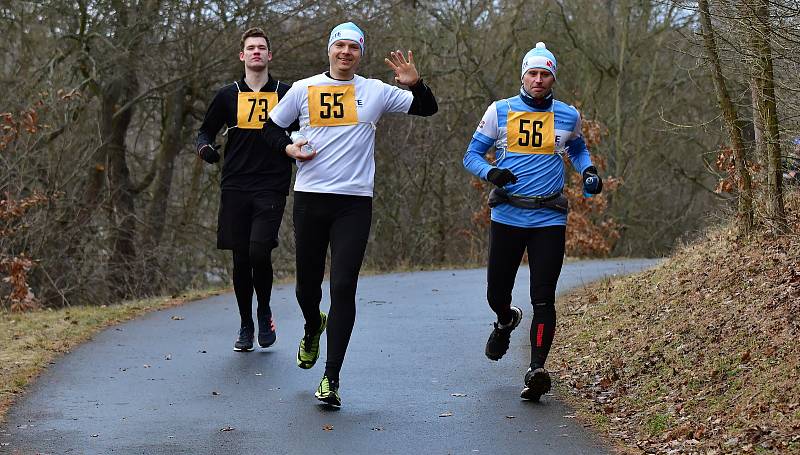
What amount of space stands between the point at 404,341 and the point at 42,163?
10.6 meters

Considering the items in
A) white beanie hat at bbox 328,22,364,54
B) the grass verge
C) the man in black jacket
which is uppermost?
white beanie hat at bbox 328,22,364,54

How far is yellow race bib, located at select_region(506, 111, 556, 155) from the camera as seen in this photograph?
7785 mm

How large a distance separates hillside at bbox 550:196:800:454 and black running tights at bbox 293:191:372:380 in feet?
4.55

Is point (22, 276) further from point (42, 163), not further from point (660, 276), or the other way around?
point (660, 276)

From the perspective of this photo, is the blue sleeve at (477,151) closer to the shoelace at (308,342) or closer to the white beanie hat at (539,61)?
the white beanie hat at (539,61)

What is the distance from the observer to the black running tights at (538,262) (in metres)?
7.67

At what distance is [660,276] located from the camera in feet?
38.2

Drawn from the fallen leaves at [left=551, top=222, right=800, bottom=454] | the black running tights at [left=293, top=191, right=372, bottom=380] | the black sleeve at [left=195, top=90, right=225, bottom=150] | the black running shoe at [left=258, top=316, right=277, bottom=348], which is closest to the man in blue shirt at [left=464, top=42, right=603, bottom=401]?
the fallen leaves at [left=551, top=222, right=800, bottom=454]

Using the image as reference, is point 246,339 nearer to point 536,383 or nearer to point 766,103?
point 536,383

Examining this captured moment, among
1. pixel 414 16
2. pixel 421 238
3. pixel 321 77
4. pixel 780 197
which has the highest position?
pixel 414 16

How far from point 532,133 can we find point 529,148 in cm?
9

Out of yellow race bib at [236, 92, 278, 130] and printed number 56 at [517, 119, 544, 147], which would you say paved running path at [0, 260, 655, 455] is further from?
yellow race bib at [236, 92, 278, 130]

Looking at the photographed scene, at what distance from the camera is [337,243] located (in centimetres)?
749

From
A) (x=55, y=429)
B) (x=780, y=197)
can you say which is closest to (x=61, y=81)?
(x=780, y=197)
